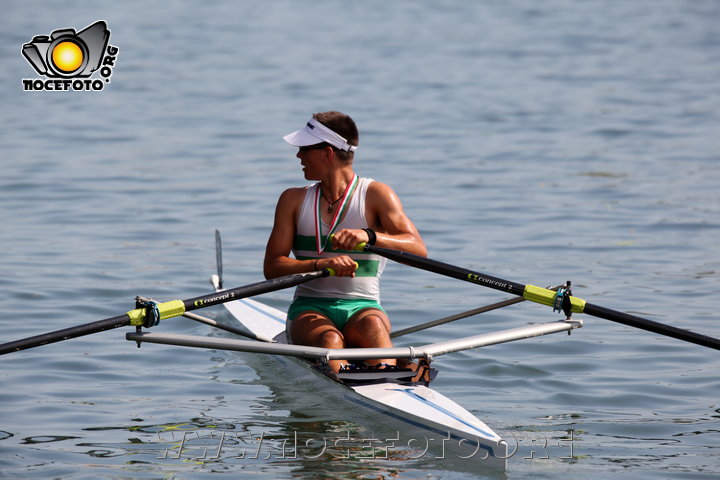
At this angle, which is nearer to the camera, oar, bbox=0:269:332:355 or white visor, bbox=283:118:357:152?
oar, bbox=0:269:332:355

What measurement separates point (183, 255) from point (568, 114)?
12766 mm

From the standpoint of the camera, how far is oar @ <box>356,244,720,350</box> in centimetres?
714

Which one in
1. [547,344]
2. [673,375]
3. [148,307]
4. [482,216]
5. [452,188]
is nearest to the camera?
[148,307]

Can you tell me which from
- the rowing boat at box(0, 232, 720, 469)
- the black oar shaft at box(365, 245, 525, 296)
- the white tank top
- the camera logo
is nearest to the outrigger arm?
the rowing boat at box(0, 232, 720, 469)

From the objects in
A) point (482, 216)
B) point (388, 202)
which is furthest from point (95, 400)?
point (482, 216)

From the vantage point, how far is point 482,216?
1488 centimetres

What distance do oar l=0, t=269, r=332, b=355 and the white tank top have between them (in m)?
0.38

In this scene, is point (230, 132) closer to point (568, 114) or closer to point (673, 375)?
point (568, 114)

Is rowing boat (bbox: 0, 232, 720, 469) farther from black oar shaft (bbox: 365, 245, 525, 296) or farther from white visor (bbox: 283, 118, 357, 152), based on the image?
white visor (bbox: 283, 118, 357, 152)

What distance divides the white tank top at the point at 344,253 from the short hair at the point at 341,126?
0.25m

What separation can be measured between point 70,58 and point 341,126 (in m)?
13.4

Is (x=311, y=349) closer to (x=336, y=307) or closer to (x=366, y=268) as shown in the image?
(x=336, y=307)

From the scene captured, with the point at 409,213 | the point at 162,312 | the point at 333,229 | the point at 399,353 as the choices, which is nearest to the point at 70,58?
the point at 409,213

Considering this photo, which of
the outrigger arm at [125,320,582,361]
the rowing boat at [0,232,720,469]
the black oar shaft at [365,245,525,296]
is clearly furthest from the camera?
the black oar shaft at [365,245,525,296]
